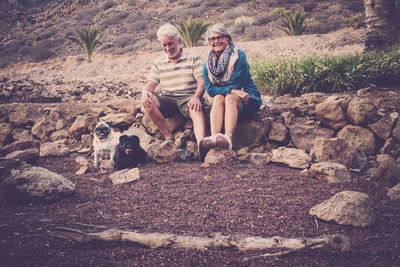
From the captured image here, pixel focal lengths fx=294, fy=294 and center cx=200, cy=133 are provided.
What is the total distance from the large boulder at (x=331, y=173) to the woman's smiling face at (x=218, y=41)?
67.8 inches

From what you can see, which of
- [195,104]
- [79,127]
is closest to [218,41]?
[195,104]

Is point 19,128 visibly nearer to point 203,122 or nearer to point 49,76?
point 203,122

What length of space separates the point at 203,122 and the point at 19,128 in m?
3.50

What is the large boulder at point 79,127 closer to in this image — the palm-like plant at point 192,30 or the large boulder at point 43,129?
the large boulder at point 43,129

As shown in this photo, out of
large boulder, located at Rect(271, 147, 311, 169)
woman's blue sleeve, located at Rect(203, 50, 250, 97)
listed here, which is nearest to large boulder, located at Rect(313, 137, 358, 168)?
large boulder, located at Rect(271, 147, 311, 169)

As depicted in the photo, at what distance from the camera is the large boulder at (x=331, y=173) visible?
2760 mm

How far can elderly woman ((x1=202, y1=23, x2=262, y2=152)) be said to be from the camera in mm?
3395

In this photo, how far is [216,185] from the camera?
2832 millimetres

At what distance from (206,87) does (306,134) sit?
4.73 feet

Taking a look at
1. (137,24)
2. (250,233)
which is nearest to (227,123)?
(250,233)

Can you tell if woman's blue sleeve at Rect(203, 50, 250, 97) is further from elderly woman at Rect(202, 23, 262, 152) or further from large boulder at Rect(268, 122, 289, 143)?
large boulder at Rect(268, 122, 289, 143)

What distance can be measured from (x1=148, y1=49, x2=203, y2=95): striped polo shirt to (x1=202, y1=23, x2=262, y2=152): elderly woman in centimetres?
31

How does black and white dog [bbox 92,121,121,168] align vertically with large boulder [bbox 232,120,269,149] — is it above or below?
above

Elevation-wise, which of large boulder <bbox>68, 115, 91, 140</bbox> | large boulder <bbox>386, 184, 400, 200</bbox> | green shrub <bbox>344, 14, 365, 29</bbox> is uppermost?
green shrub <bbox>344, 14, 365, 29</bbox>
